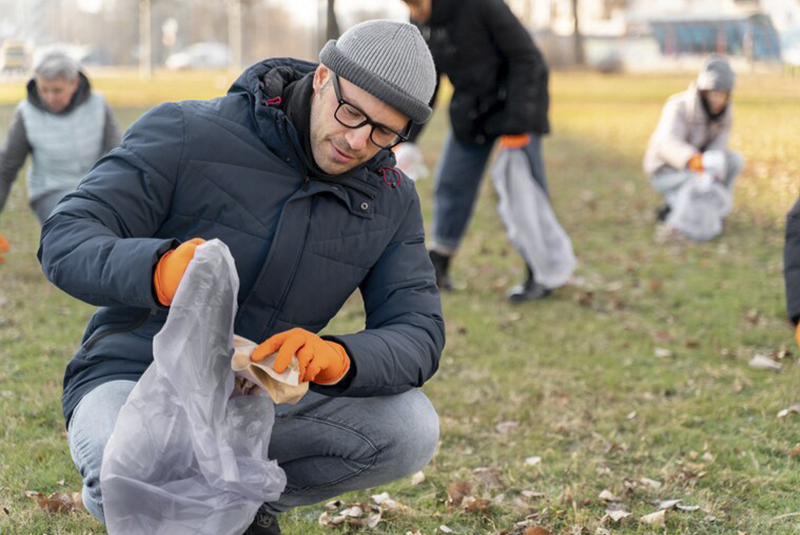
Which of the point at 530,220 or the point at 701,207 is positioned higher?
the point at 530,220

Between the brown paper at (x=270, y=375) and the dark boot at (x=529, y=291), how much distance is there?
412cm

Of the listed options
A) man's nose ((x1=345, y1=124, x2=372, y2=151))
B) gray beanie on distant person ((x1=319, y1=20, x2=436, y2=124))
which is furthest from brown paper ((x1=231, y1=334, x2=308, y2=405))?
gray beanie on distant person ((x1=319, y1=20, x2=436, y2=124))

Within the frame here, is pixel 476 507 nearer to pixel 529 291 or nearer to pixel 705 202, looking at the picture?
pixel 529 291

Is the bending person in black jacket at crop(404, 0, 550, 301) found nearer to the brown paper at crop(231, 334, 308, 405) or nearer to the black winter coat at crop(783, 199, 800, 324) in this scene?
the black winter coat at crop(783, 199, 800, 324)

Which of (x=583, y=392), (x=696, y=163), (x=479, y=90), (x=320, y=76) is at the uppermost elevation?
(x=320, y=76)

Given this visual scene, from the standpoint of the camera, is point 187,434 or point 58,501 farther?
point 58,501

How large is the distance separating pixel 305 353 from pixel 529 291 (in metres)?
4.25

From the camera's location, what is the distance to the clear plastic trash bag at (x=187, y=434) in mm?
2234

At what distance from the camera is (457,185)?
20.6ft

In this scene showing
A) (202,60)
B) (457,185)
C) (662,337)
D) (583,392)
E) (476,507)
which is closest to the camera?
(476,507)

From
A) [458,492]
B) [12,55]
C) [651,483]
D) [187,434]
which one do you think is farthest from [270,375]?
[12,55]

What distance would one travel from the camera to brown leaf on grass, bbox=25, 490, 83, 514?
A: 126 inches

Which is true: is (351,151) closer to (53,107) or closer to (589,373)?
(589,373)

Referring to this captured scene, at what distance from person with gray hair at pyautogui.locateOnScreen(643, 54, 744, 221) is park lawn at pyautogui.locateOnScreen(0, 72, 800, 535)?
563 millimetres
